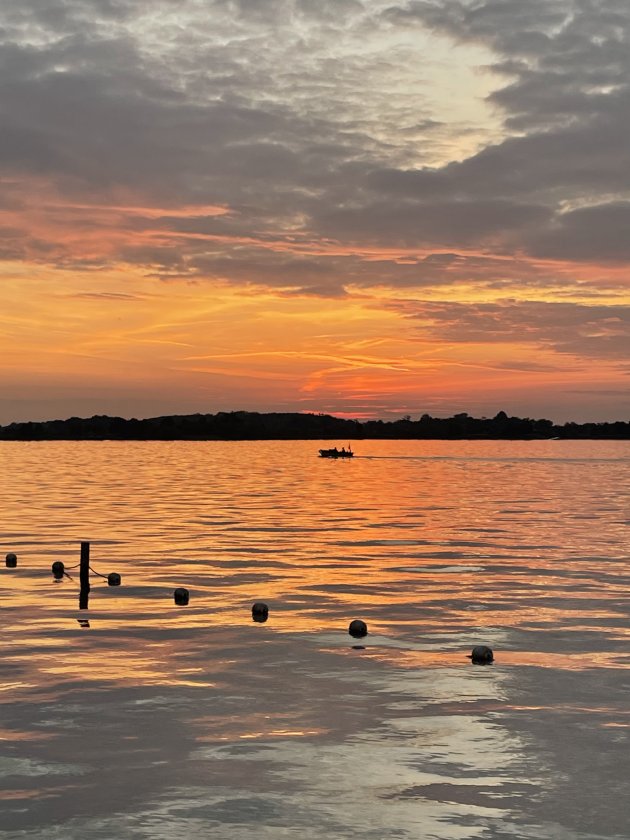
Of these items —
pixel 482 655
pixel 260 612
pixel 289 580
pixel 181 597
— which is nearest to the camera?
pixel 482 655

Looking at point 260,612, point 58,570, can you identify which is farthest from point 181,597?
point 58,570

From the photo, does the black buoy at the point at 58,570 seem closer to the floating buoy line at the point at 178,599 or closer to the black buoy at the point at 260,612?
the floating buoy line at the point at 178,599

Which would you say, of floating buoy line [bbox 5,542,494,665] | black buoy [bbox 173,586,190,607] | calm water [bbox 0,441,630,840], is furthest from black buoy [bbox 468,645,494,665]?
black buoy [bbox 173,586,190,607]

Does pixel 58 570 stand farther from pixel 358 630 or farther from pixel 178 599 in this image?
pixel 358 630

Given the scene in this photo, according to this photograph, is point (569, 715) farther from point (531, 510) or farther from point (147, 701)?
point (531, 510)

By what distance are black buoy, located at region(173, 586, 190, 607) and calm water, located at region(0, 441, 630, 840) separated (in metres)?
0.56

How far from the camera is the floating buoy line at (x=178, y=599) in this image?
28.9 m

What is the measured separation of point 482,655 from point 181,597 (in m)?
13.7

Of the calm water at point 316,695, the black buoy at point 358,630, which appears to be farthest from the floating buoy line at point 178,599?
the calm water at point 316,695

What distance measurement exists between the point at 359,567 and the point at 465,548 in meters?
11.7

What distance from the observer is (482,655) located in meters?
28.8

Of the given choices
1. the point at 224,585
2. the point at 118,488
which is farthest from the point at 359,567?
the point at 118,488

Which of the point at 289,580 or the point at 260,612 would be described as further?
the point at 289,580

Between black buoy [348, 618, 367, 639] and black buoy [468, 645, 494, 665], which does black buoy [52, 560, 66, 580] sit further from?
black buoy [468, 645, 494, 665]
